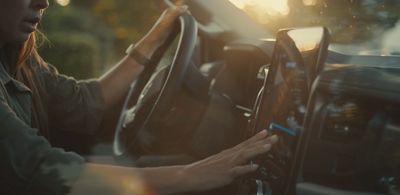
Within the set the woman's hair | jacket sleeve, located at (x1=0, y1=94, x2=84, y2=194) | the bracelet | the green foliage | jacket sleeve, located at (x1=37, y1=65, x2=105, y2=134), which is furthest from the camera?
Result: the green foliage

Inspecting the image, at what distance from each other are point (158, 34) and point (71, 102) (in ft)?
1.35

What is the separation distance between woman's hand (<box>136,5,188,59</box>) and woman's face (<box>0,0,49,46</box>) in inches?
27.2

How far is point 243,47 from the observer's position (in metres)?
2.47

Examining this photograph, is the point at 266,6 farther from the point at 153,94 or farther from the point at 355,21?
the point at 153,94

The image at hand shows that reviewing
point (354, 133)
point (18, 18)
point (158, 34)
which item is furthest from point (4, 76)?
point (354, 133)

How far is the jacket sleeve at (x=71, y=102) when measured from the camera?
2492mm

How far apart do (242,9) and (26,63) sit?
0.78 m

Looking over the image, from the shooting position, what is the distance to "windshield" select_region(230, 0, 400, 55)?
6.27 ft

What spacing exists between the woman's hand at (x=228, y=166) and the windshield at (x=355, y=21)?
0.48 meters

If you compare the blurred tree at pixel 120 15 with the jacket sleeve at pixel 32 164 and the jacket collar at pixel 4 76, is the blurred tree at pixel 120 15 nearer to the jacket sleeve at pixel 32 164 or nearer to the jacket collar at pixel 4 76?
the jacket collar at pixel 4 76

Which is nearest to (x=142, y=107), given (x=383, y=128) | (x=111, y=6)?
(x=383, y=128)

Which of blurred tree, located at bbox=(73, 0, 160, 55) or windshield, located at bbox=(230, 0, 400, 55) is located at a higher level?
windshield, located at bbox=(230, 0, 400, 55)

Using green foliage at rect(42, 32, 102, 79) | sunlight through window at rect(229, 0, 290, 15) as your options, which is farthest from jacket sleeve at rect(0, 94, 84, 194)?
green foliage at rect(42, 32, 102, 79)

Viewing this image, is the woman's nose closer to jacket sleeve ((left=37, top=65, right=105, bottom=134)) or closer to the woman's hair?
the woman's hair
